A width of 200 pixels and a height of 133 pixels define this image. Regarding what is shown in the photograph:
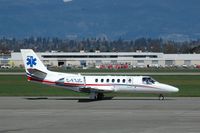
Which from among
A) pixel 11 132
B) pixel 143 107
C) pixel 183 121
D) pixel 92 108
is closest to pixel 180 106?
pixel 143 107

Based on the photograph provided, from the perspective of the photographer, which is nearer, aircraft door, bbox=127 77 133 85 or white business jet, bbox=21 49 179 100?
white business jet, bbox=21 49 179 100

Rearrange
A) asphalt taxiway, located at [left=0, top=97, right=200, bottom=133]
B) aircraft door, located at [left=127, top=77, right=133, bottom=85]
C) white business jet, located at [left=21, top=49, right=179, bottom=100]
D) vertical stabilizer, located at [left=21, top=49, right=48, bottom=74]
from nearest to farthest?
asphalt taxiway, located at [left=0, top=97, right=200, bottom=133]
white business jet, located at [left=21, top=49, right=179, bottom=100]
aircraft door, located at [left=127, top=77, right=133, bottom=85]
vertical stabilizer, located at [left=21, top=49, right=48, bottom=74]

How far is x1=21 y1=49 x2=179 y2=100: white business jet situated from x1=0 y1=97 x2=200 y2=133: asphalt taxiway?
12.4 feet

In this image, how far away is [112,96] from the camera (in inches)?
1941

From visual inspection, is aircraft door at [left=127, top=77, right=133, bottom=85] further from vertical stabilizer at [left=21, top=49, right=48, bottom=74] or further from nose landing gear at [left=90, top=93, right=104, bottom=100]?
vertical stabilizer at [left=21, top=49, right=48, bottom=74]

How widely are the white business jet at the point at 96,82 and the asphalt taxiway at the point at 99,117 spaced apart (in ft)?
12.4

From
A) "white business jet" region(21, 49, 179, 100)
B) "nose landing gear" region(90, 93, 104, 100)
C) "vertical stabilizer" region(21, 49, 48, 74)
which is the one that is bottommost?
"nose landing gear" region(90, 93, 104, 100)

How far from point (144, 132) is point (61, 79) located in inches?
862

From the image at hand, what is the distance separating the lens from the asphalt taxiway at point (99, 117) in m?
25.8

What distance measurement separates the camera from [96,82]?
45719 mm

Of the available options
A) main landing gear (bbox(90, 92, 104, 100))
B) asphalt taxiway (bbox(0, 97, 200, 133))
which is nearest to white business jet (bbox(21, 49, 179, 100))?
main landing gear (bbox(90, 92, 104, 100))

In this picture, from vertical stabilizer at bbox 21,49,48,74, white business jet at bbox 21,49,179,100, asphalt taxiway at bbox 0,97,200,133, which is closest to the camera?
asphalt taxiway at bbox 0,97,200,133

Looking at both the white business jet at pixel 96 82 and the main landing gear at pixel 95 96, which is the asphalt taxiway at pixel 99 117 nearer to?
the main landing gear at pixel 95 96

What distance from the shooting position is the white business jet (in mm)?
45000
